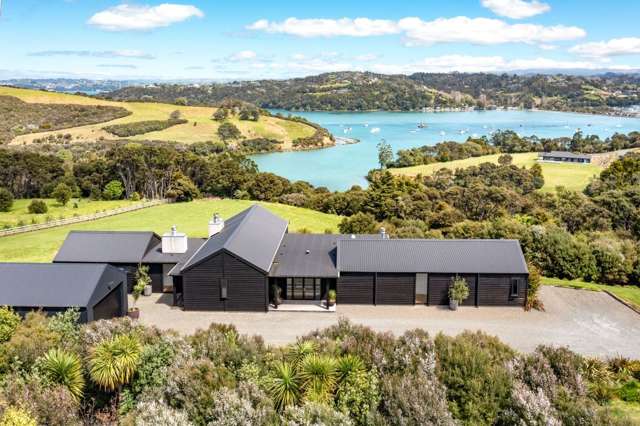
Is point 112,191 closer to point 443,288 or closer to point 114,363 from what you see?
point 443,288

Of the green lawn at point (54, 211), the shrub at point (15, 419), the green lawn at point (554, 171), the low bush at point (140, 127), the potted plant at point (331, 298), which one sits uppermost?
the low bush at point (140, 127)

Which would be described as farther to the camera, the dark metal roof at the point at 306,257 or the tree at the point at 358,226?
the tree at the point at 358,226

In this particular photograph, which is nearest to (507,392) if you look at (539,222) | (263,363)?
(263,363)

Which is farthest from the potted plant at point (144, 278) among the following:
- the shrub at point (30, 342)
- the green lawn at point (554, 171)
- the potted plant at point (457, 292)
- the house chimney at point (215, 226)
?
the green lawn at point (554, 171)

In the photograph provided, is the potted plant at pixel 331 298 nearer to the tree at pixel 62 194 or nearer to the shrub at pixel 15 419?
the shrub at pixel 15 419

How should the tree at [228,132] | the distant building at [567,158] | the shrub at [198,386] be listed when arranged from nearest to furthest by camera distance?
1. the shrub at [198,386]
2. the distant building at [567,158]
3. the tree at [228,132]

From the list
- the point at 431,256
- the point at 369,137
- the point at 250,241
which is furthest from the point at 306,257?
the point at 369,137

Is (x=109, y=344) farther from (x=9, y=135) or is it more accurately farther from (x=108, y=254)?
(x=9, y=135)
